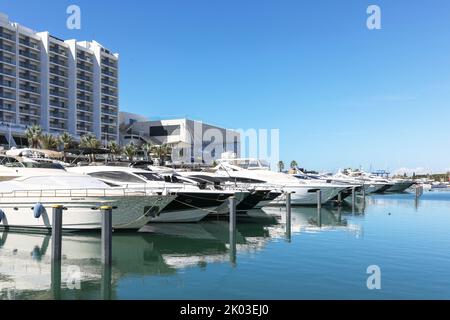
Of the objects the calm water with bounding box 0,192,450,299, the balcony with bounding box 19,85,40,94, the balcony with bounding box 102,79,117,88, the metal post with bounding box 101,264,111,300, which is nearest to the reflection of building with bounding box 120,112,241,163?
the balcony with bounding box 102,79,117,88

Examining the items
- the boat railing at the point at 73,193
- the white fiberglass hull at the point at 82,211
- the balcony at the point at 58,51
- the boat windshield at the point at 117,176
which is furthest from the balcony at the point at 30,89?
the white fiberglass hull at the point at 82,211

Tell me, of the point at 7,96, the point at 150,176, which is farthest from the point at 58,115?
the point at 150,176

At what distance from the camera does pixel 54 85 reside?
A: 311 ft

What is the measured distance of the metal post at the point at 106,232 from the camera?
12047 millimetres

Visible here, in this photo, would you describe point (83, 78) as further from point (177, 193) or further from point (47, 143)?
point (177, 193)

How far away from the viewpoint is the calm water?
35.1 feet

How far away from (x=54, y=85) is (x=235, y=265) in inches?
3595

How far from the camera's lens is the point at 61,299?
10117 millimetres

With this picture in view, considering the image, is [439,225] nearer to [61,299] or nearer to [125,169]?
[125,169]

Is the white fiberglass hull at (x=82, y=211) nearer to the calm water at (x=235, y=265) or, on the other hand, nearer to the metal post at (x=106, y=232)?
the calm water at (x=235, y=265)

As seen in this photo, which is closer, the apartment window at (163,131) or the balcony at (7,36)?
the balcony at (7,36)

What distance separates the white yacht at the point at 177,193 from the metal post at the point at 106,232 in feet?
29.3
